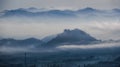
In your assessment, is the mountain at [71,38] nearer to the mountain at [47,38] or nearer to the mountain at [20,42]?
the mountain at [47,38]

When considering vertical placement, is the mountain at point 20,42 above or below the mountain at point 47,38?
below

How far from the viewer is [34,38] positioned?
4.27 metres

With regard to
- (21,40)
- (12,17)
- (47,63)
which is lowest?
(47,63)

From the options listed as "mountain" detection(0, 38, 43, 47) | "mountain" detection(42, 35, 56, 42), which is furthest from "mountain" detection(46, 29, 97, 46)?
"mountain" detection(0, 38, 43, 47)

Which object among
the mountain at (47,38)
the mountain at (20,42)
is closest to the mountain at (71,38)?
the mountain at (47,38)

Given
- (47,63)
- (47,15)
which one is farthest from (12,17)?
(47,63)

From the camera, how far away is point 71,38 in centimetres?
425

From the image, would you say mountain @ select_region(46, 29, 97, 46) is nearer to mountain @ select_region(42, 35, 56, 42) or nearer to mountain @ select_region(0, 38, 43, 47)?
mountain @ select_region(42, 35, 56, 42)

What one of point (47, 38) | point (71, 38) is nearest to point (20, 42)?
point (47, 38)

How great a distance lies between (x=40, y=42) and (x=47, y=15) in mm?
323

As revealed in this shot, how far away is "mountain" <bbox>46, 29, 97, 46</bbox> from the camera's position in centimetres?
423

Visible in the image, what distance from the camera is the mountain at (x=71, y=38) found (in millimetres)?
4230

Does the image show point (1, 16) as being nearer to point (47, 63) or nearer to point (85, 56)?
point (47, 63)

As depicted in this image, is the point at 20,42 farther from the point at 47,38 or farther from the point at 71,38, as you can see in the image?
the point at 71,38
